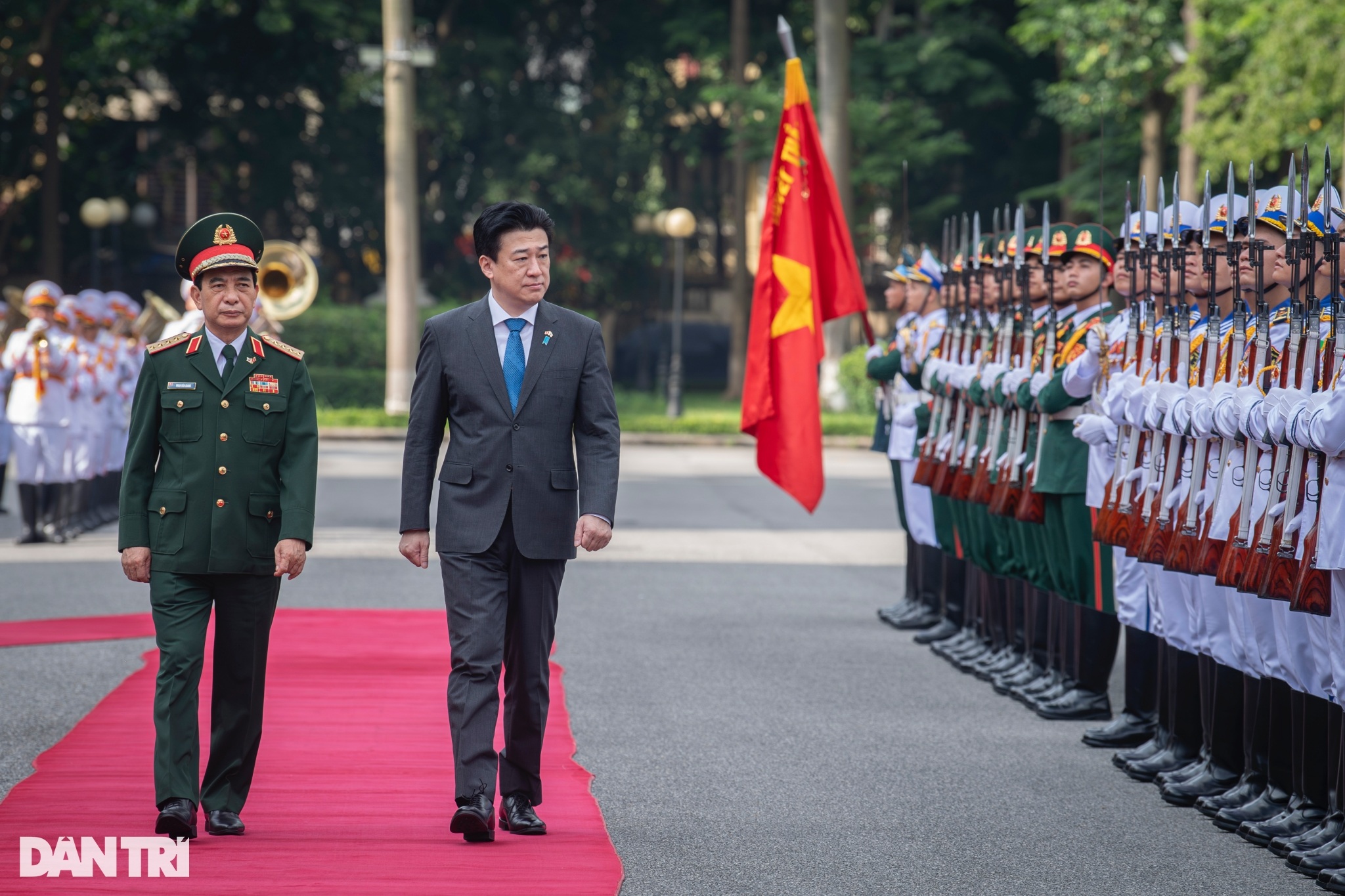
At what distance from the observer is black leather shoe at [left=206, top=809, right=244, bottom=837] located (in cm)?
548

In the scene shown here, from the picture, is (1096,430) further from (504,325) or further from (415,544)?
(415,544)

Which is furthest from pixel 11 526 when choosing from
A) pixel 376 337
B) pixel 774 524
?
pixel 376 337

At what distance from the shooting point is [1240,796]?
6.07 meters

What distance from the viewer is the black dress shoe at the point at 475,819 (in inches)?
211

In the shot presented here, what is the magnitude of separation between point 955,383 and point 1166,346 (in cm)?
241

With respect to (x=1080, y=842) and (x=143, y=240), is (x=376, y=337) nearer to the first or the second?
(x=143, y=240)

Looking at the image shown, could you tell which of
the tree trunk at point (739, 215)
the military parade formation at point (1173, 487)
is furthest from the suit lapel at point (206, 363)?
the tree trunk at point (739, 215)

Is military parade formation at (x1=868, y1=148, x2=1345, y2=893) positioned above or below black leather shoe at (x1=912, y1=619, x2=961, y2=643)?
above

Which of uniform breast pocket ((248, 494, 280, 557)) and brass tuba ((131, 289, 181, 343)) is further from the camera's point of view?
brass tuba ((131, 289, 181, 343))

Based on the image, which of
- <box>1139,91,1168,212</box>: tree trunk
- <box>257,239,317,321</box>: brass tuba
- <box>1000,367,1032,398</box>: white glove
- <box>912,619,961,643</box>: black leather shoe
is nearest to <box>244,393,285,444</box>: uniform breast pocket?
<box>1000,367,1032,398</box>: white glove

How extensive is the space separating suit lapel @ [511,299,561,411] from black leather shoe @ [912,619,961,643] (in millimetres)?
4768

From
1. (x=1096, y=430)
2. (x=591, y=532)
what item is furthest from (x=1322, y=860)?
(x=591, y=532)

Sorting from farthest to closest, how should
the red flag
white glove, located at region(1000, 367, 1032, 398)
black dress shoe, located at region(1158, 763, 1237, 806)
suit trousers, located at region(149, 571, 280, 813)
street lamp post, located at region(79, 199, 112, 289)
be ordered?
street lamp post, located at region(79, 199, 112, 289), the red flag, white glove, located at region(1000, 367, 1032, 398), black dress shoe, located at region(1158, 763, 1237, 806), suit trousers, located at region(149, 571, 280, 813)

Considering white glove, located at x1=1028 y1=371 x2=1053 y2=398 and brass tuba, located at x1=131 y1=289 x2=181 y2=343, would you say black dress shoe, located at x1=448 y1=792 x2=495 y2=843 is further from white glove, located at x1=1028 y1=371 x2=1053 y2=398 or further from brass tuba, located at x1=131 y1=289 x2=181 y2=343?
brass tuba, located at x1=131 y1=289 x2=181 y2=343
